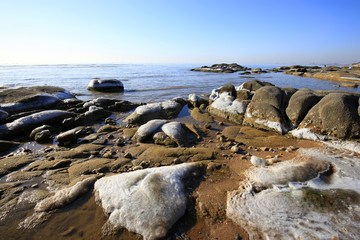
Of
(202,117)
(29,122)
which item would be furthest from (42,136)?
(202,117)

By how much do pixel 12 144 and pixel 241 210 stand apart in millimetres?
6911

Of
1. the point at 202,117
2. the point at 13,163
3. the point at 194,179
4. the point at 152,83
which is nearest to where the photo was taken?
the point at 194,179

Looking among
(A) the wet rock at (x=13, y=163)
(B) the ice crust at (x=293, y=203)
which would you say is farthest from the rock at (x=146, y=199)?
(A) the wet rock at (x=13, y=163)

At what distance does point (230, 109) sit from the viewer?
26.0 ft

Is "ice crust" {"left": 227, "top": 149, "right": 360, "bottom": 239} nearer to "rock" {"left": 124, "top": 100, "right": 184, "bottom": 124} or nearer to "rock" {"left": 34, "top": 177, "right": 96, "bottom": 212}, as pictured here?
"rock" {"left": 34, "top": 177, "right": 96, "bottom": 212}

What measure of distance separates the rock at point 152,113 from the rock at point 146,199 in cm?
448

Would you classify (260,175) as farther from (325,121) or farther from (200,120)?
(200,120)

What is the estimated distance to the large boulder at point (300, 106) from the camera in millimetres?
6086

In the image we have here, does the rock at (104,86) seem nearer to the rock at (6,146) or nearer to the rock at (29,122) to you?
the rock at (29,122)

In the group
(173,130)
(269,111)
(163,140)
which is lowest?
(163,140)

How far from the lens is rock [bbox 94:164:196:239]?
7.74 ft

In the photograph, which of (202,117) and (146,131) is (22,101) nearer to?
(146,131)

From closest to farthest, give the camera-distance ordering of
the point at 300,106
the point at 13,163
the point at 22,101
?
the point at 13,163, the point at 300,106, the point at 22,101

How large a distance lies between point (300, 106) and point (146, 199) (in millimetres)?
6326
